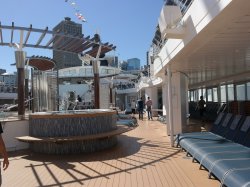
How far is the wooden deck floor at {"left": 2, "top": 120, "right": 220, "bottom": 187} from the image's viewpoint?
16.1ft

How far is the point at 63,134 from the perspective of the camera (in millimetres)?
7570

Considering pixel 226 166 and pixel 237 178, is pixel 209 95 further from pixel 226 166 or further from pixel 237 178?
pixel 237 178

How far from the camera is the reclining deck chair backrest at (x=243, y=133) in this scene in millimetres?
5852

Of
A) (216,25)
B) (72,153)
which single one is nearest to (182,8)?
(216,25)

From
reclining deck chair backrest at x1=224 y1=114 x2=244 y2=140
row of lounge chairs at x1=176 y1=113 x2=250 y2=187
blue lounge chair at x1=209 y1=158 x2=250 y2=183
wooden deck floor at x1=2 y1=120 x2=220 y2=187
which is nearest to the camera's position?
row of lounge chairs at x1=176 y1=113 x2=250 y2=187

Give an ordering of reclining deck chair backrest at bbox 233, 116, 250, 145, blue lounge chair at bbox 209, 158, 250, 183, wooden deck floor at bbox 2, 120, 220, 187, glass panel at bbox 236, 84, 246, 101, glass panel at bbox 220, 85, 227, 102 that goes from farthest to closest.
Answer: glass panel at bbox 220, 85, 227, 102 < glass panel at bbox 236, 84, 246, 101 < reclining deck chair backrest at bbox 233, 116, 250, 145 < wooden deck floor at bbox 2, 120, 220, 187 < blue lounge chair at bbox 209, 158, 250, 183

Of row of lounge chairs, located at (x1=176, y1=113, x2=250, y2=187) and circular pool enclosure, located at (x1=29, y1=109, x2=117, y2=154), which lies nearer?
row of lounge chairs, located at (x1=176, y1=113, x2=250, y2=187)

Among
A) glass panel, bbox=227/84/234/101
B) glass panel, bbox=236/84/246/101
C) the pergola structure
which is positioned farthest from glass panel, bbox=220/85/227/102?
the pergola structure

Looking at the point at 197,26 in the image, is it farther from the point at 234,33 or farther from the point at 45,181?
the point at 45,181

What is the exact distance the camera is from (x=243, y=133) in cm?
603

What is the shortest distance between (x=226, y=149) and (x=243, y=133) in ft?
3.29

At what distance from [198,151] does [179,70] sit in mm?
4966

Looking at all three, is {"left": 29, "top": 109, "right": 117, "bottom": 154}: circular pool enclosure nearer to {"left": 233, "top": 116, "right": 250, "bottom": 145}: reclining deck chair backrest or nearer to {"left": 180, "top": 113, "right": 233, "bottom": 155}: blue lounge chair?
{"left": 180, "top": 113, "right": 233, "bottom": 155}: blue lounge chair

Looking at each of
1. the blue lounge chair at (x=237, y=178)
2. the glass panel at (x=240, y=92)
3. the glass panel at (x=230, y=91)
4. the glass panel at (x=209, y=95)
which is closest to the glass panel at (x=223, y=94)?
the glass panel at (x=230, y=91)
